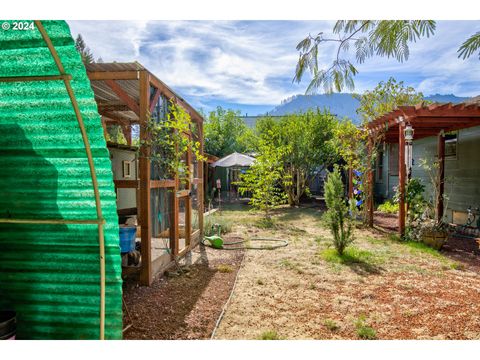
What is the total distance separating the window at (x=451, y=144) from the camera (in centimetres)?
842

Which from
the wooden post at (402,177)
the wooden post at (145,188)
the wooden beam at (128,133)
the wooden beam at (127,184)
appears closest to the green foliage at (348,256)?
the wooden post at (402,177)

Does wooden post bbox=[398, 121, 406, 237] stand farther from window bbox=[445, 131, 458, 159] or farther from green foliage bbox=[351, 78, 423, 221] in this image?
green foliage bbox=[351, 78, 423, 221]

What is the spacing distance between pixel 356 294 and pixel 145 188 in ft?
8.89

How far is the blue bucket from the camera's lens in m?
3.96

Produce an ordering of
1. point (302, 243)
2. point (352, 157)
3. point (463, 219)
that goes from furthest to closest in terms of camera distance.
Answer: point (352, 157), point (463, 219), point (302, 243)

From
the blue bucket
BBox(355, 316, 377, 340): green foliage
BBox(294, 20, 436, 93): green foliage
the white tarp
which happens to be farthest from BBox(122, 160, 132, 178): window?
the white tarp

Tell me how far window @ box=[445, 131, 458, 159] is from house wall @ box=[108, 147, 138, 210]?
7.44m

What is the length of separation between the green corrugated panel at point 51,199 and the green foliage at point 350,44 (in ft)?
6.37

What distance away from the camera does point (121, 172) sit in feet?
15.7

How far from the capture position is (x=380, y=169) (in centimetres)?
1433

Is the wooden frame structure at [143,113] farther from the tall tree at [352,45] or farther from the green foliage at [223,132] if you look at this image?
the green foliage at [223,132]

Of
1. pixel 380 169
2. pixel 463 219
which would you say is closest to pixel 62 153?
pixel 463 219
